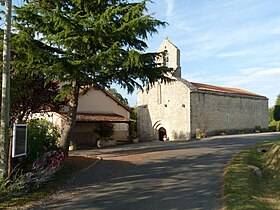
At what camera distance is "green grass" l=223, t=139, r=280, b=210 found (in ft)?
23.4

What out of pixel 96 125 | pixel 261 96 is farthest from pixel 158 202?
pixel 261 96

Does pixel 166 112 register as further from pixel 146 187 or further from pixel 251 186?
pixel 146 187

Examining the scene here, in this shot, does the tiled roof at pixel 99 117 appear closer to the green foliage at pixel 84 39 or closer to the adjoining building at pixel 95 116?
the adjoining building at pixel 95 116

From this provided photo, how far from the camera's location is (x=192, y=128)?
32.3 metres

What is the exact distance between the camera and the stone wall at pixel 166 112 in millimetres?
33156

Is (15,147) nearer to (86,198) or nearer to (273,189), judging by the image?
(86,198)

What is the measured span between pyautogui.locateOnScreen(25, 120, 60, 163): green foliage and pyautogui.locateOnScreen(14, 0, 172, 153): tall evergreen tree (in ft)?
8.15

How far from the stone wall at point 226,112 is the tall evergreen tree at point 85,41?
19408 millimetres

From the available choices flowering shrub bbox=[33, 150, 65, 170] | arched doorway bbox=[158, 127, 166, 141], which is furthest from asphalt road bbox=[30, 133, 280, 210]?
arched doorway bbox=[158, 127, 166, 141]

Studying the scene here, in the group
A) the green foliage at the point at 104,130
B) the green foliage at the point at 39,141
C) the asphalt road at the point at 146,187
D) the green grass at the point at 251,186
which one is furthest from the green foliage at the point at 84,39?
the green foliage at the point at 104,130

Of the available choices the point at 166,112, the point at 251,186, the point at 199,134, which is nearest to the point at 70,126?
the point at 251,186

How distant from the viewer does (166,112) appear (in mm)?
35250

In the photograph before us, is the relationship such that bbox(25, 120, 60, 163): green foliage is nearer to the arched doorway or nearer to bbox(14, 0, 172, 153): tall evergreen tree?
bbox(14, 0, 172, 153): tall evergreen tree

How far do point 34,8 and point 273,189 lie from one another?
40.0 feet
